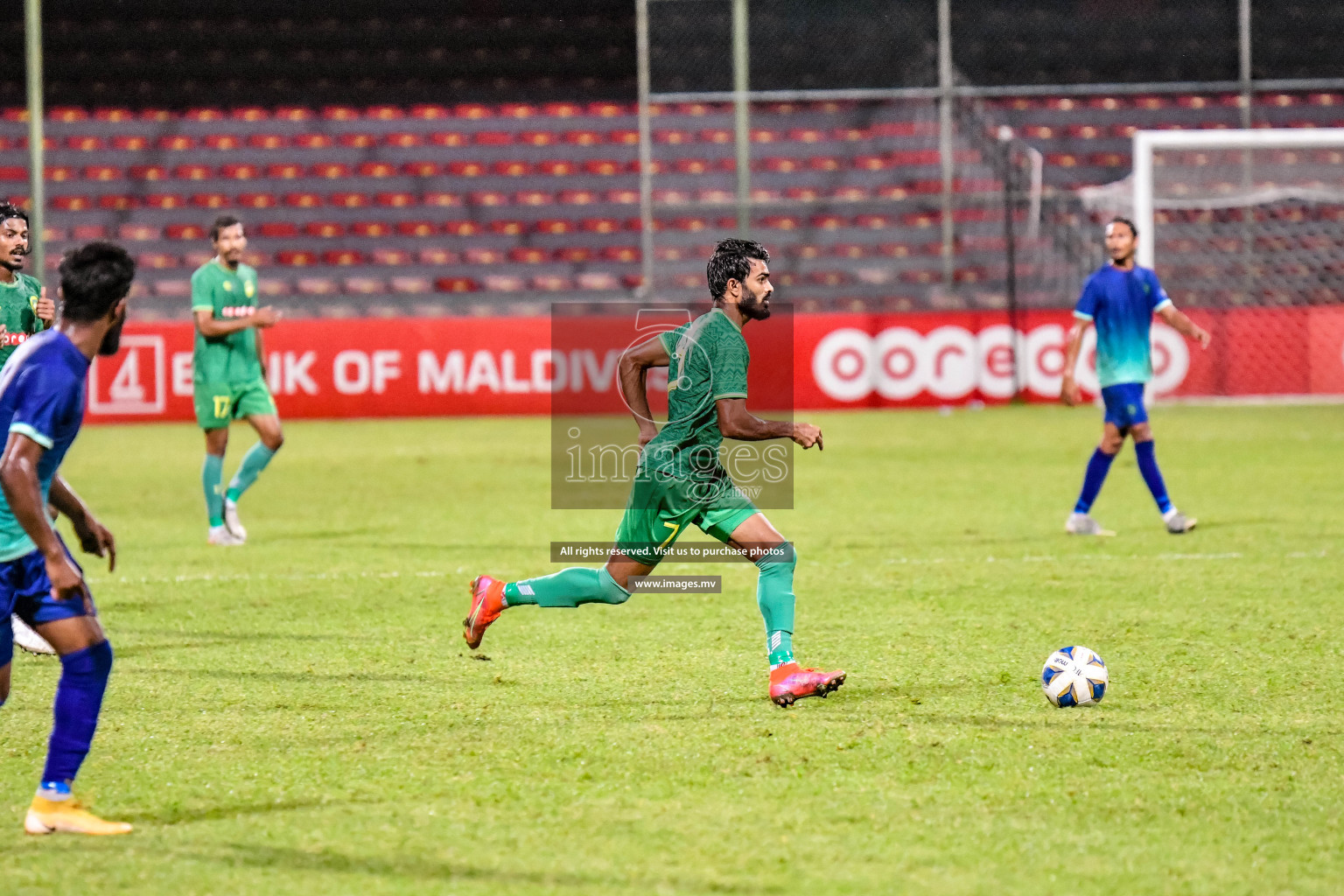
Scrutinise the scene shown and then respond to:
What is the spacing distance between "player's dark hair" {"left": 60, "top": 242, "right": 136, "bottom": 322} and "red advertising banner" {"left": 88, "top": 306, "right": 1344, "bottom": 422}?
16603mm

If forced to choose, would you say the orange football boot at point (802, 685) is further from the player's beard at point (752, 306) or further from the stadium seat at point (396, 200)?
the stadium seat at point (396, 200)

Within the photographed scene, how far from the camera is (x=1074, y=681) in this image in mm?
5953

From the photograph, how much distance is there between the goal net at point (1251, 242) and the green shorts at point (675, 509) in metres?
15.2

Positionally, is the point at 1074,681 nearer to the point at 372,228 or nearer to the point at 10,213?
the point at 10,213

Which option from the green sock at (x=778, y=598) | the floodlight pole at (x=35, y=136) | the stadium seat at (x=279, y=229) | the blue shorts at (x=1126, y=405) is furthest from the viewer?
the stadium seat at (x=279, y=229)

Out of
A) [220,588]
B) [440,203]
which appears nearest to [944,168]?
[440,203]

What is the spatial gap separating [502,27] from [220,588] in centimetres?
2138

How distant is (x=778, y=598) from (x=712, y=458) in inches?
22.8

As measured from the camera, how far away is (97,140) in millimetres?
26703

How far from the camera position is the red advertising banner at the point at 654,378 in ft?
70.3

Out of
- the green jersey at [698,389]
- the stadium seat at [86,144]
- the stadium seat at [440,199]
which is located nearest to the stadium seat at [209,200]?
the stadium seat at [86,144]

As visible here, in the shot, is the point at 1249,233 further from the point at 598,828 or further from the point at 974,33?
the point at 598,828

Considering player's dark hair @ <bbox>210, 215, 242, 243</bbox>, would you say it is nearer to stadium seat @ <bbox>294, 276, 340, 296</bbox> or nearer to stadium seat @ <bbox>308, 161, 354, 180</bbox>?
stadium seat @ <bbox>294, 276, 340, 296</bbox>

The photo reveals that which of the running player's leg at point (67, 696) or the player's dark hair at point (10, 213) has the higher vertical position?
the player's dark hair at point (10, 213)
